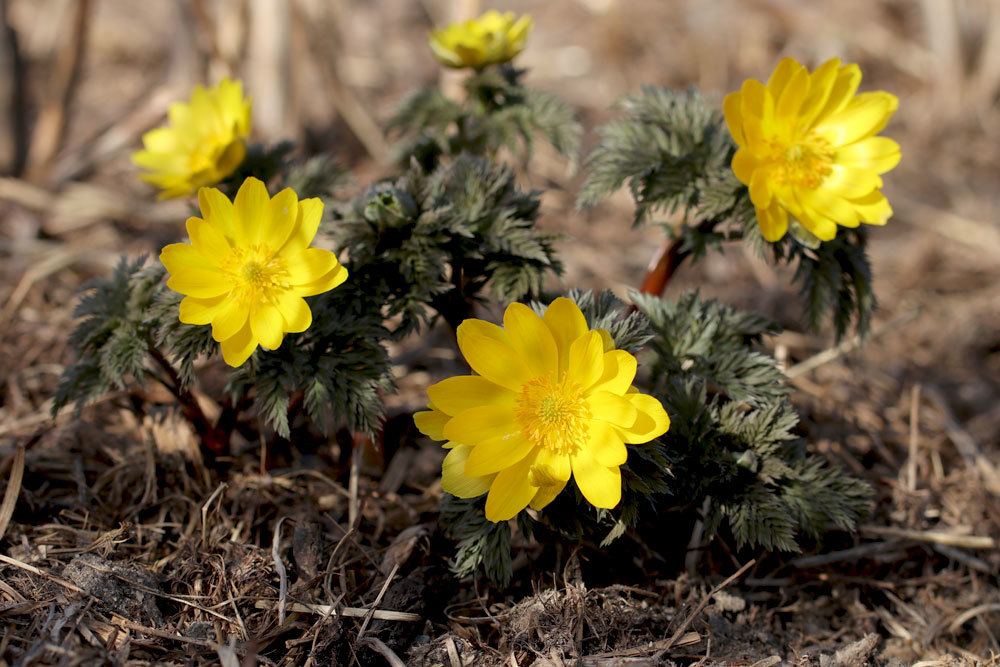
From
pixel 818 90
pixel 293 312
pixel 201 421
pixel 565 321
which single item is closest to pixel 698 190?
pixel 818 90

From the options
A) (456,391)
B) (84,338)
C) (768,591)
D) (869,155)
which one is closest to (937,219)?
(869,155)

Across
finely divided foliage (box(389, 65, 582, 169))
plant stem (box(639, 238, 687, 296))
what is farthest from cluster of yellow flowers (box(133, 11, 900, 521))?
finely divided foliage (box(389, 65, 582, 169))

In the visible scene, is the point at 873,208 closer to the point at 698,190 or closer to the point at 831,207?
the point at 831,207

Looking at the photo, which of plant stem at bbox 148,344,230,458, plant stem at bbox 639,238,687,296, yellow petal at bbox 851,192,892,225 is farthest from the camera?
plant stem at bbox 639,238,687,296

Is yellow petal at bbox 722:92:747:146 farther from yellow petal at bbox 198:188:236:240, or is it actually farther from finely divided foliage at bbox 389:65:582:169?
yellow petal at bbox 198:188:236:240

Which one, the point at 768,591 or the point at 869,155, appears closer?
the point at 869,155

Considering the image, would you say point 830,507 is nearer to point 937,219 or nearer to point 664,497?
point 664,497
